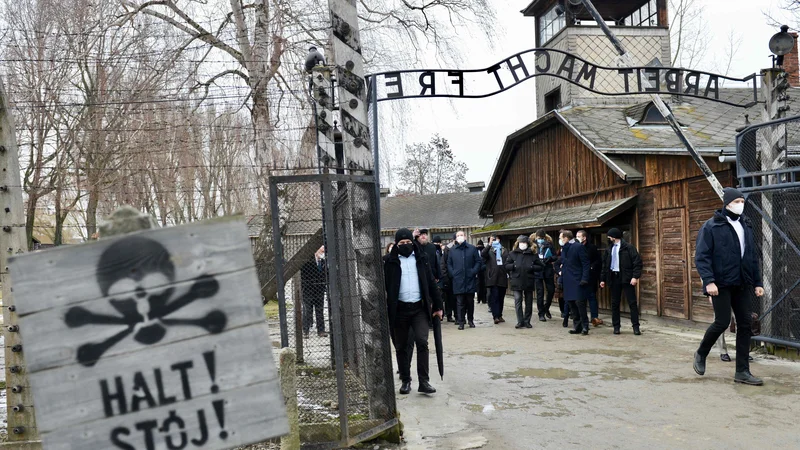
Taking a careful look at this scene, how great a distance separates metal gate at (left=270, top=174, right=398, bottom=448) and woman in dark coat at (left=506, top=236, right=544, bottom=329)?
8283 millimetres

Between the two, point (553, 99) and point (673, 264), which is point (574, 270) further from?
point (553, 99)

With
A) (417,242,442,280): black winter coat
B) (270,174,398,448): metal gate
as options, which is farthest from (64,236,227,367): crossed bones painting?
(417,242,442,280): black winter coat

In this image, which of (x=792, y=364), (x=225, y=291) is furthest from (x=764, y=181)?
(x=225, y=291)

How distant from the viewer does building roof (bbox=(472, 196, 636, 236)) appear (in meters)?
16.1

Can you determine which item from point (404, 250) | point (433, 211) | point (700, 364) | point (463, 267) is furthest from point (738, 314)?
point (433, 211)

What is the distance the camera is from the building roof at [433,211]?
53.2 m

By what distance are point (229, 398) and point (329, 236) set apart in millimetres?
3079

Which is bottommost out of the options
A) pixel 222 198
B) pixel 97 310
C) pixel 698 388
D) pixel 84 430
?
pixel 698 388

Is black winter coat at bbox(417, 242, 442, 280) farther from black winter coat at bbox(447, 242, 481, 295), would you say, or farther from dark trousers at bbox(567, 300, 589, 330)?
dark trousers at bbox(567, 300, 589, 330)

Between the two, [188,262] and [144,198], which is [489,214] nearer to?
[144,198]

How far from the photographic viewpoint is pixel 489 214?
1145 inches

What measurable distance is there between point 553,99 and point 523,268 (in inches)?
448

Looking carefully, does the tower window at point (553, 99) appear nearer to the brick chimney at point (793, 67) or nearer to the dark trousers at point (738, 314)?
the brick chimney at point (793, 67)

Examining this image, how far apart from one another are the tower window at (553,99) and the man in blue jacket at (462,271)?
34.9 ft
